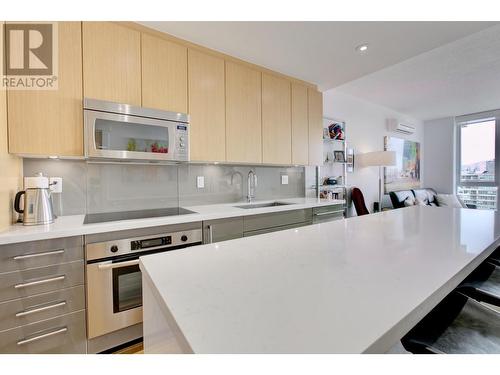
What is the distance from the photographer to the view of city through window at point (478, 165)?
491 centimetres

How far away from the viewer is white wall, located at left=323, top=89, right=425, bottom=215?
380cm

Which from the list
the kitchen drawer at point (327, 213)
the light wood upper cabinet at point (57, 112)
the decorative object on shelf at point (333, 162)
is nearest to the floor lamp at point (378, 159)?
the decorative object on shelf at point (333, 162)

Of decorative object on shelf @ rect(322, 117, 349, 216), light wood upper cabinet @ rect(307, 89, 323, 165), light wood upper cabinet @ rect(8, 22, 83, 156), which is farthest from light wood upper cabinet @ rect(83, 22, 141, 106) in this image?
decorative object on shelf @ rect(322, 117, 349, 216)

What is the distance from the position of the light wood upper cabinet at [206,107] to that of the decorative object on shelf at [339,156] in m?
2.08

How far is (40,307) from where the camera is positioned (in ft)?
4.28

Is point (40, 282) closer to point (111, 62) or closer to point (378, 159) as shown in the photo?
point (111, 62)

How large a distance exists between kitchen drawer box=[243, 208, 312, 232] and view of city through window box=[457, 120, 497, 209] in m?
4.94

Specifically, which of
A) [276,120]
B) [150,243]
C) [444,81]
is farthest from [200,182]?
[444,81]

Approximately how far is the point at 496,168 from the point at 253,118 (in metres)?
5.52

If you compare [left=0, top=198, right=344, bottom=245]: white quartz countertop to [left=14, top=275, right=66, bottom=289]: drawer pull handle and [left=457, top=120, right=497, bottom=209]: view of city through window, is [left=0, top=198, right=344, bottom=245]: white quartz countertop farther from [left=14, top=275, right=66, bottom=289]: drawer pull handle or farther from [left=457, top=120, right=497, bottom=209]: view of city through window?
[left=457, top=120, right=497, bottom=209]: view of city through window

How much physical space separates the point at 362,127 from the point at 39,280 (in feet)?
15.0

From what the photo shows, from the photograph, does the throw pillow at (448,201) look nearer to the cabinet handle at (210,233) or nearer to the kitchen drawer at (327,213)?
the kitchen drawer at (327,213)
